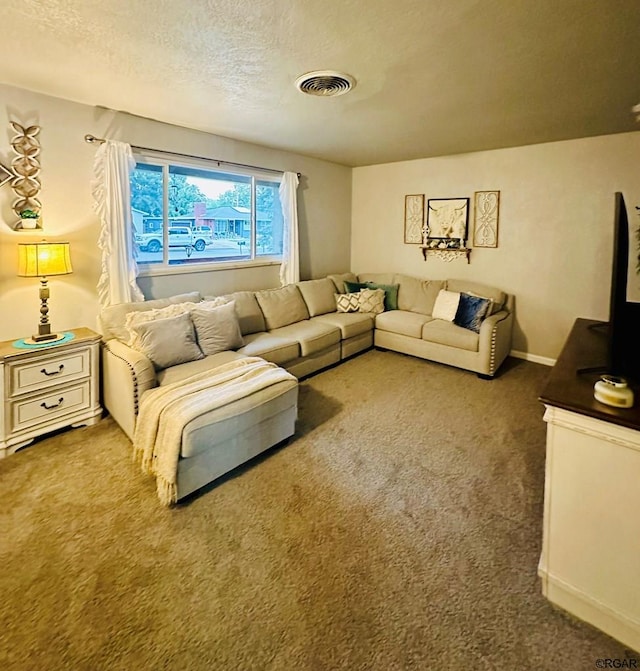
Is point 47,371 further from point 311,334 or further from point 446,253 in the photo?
point 446,253

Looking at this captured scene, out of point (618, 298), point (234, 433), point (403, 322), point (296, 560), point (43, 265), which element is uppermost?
point (43, 265)

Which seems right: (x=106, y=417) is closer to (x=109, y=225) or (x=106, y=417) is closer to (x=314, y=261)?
(x=109, y=225)

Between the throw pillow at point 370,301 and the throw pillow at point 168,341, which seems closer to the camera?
the throw pillow at point 168,341

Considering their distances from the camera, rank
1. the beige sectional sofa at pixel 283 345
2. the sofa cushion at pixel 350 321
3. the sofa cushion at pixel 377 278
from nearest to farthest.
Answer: the beige sectional sofa at pixel 283 345 → the sofa cushion at pixel 350 321 → the sofa cushion at pixel 377 278

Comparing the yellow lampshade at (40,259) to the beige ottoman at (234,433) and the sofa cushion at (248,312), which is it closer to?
the sofa cushion at (248,312)

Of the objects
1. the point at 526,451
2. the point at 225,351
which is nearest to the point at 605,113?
the point at 526,451

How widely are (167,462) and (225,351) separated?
51.3 inches

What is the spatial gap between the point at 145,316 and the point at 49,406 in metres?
0.92

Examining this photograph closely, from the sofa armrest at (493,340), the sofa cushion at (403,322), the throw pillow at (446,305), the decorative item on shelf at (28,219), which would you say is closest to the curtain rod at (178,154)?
the decorative item on shelf at (28,219)

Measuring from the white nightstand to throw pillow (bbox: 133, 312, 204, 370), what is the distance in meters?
0.46

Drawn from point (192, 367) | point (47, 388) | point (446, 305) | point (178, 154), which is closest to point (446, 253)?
point (446, 305)

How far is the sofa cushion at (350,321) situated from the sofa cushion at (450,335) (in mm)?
698

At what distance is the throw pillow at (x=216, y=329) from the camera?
3.25 metres

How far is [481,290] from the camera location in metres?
4.68
